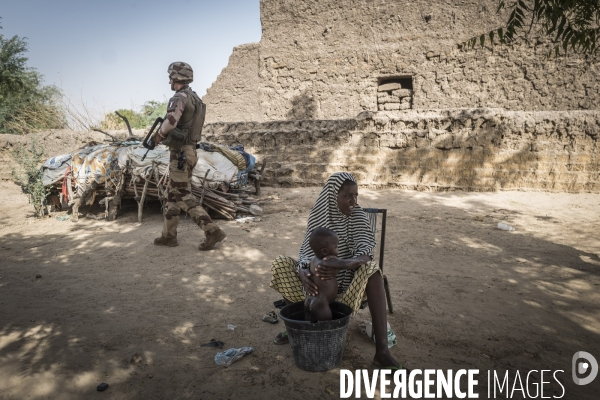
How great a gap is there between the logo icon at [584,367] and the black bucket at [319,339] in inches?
51.7

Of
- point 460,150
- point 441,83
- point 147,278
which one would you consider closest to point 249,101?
point 441,83

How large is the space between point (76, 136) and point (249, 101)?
6011 mm

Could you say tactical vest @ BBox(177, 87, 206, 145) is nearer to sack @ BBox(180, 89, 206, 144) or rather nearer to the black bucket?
sack @ BBox(180, 89, 206, 144)

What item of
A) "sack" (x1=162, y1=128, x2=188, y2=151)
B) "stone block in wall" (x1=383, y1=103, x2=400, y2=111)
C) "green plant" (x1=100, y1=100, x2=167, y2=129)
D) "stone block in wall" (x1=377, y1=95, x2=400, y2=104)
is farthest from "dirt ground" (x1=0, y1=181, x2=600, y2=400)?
"green plant" (x1=100, y1=100, x2=167, y2=129)

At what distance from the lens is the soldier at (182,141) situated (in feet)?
14.6

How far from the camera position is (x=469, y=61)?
10219mm

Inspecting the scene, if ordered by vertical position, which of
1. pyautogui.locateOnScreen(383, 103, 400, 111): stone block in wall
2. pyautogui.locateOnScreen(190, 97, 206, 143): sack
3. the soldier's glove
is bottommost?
the soldier's glove

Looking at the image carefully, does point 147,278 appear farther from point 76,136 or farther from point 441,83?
point 441,83

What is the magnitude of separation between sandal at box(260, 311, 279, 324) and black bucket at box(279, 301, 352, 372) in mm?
664

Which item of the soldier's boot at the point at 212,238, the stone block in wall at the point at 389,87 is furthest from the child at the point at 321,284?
the stone block in wall at the point at 389,87

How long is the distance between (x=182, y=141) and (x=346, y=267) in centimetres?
315

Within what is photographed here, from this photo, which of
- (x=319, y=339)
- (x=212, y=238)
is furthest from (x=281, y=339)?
(x=212, y=238)

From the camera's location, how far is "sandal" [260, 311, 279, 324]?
293cm

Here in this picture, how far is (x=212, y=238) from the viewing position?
4.72 m
